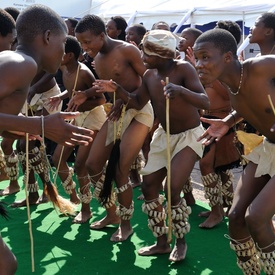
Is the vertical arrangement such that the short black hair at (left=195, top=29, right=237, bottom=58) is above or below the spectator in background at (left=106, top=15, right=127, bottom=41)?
above

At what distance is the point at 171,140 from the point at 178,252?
0.97m

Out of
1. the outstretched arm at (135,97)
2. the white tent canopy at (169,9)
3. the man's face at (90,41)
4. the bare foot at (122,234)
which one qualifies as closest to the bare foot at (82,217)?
the bare foot at (122,234)

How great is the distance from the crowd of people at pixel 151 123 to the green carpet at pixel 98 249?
0.13 metres

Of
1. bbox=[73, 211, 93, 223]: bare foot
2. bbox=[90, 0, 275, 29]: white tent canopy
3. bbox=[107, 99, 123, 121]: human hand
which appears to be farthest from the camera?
bbox=[90, 0, 275, 29]: white tent canopy

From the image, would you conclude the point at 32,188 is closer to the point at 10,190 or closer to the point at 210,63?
the point at 10,190

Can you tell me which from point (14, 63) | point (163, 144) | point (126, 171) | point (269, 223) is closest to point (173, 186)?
point (163, 144)

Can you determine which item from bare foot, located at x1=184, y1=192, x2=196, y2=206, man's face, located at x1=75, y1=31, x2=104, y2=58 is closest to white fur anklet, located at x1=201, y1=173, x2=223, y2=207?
bare foot, located at x1=184, y1=192, x2=196, y2=206

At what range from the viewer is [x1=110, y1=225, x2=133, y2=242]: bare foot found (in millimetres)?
4750

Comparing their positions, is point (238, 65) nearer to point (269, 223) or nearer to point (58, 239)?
point (269, 223)

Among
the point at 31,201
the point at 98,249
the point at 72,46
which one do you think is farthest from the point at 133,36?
the point at 98,249

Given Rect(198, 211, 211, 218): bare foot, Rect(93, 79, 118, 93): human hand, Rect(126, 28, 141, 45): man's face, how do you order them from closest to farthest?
Result: Rect(93, 79, 118, 93): human hand
Rect(198, 211, 211, 218): bare foot
Rect(126, 28, 141, 45): man's face

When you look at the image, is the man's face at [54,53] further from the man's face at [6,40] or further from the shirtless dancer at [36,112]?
the shirtless dancer at [36,112]

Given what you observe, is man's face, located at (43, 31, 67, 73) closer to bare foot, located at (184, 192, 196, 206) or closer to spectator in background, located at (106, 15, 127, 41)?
bare foot, located at (184, 192, 196, 206)

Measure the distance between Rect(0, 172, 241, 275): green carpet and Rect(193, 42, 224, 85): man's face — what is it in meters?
1.61
